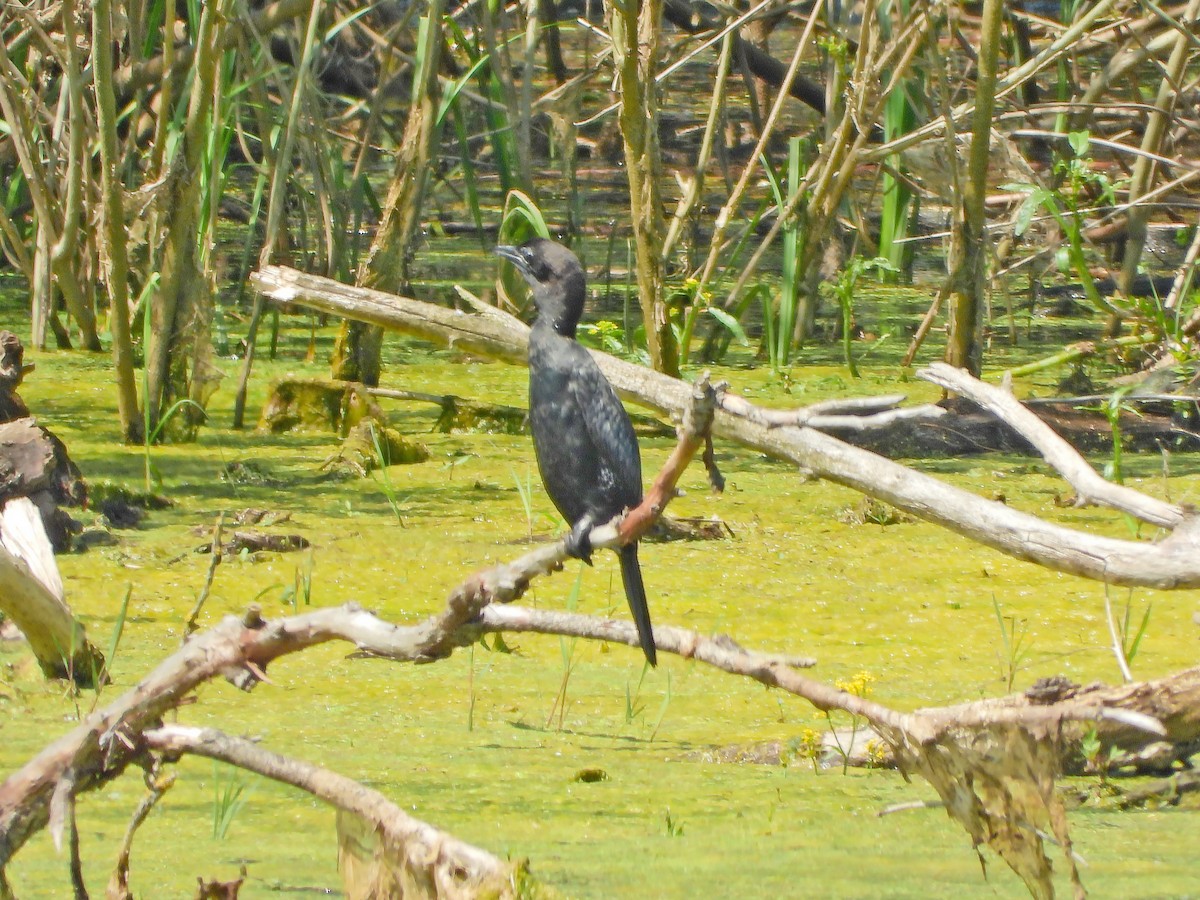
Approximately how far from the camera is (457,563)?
3.85 m

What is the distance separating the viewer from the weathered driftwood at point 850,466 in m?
2.32

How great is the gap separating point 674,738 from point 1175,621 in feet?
4.23

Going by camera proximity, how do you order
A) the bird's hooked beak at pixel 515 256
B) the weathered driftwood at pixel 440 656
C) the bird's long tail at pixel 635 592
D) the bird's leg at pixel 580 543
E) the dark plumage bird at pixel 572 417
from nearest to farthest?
the weathered driftwood at pixel 440 656 < the bird's long tail at pixel 635 592 < the bird's leg at pixel 580 543 < the dark plumage bird at pixel 572 417 < the bird's hooked beak at pixel 515 256

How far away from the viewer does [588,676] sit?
10.9 ft

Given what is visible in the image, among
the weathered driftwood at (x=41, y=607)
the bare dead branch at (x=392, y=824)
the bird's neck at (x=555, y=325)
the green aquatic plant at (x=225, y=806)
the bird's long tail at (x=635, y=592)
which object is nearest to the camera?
the bare dead branch at (x=392, y=824)

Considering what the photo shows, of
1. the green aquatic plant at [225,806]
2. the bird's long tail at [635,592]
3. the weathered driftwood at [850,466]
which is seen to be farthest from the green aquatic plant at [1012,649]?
the green aquatic plant at [225,806]

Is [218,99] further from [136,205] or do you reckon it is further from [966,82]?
[966,82]

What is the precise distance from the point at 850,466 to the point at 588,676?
0.84 meters

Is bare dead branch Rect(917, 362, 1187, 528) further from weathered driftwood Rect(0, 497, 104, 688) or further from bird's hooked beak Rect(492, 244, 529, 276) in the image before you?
weathered driftwood Rect(0, 497, 104, 688)

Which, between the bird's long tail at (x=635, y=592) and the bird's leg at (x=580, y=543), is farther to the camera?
the bird's leg at (x=580, y=543)

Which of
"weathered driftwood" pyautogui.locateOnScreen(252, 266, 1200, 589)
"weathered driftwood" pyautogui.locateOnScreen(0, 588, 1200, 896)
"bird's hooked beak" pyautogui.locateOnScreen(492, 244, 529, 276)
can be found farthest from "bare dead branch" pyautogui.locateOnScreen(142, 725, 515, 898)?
"bird's hooked beak" pyautogui.locateOnScreen(492, 244, 529, 276)

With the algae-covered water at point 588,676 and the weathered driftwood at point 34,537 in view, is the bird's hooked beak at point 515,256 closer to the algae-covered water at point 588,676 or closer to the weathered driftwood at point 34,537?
the algae-covered water at point 588,676

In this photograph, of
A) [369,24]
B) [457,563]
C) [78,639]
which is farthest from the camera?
[369,24]

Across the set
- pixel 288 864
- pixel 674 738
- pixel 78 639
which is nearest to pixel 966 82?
pixel 674 738
